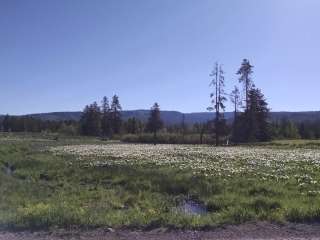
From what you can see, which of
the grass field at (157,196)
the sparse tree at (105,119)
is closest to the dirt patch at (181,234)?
the grass field at (157,196)

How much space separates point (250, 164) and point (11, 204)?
17.7m

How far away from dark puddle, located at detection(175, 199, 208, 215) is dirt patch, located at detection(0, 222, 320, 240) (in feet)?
11.4

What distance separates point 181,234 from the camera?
10.3 m

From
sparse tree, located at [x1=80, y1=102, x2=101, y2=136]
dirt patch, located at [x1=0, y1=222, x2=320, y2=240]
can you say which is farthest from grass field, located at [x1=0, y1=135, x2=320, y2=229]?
sparse tree, located at [x1=80, y1=102, x2=101, y2=136]

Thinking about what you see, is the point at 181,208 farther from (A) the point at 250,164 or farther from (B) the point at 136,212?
(A) the point at 250,164

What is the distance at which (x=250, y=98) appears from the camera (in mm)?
84562

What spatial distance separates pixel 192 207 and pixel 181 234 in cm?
532

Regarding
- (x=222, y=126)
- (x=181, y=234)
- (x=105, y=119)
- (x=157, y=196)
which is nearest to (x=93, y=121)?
(x=105, y=119)

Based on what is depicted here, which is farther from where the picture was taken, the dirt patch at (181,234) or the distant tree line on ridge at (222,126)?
the distant tree line on ridge at (222,126)

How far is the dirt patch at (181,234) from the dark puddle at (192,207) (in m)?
3.47

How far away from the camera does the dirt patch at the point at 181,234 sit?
10.0 metres

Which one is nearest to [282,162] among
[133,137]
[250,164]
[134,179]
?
[250,164]

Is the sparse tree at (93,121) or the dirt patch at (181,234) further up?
the sparse tree at (93,121)

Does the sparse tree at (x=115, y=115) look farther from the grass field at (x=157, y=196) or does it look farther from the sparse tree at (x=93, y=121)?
the grass field at (x=157, y=196)
